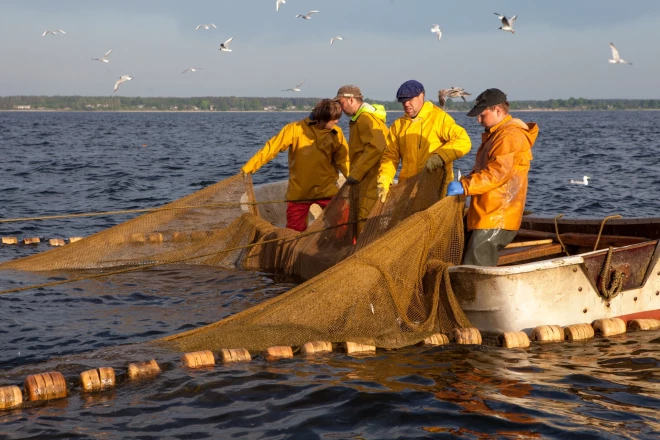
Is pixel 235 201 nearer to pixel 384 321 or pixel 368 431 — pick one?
pixel 384 321

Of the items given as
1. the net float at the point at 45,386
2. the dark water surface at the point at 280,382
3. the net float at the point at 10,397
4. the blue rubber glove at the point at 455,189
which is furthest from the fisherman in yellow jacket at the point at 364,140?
the net float at the point at 10,397

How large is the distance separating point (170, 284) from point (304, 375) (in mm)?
3927

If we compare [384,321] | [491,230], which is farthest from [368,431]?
[491,230]

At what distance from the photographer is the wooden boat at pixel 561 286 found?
6797 millimetres

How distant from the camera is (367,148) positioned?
28.8 feet

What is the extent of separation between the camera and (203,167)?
29.5 meters

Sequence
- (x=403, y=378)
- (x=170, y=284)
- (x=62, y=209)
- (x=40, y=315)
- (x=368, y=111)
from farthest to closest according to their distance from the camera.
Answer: (x=62, y=209) → (x=170, y=284) → (x=368, y=111) → (x=40, y=315) → (x=403, y=378)

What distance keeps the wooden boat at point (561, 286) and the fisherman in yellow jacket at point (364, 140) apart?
1.65 metres

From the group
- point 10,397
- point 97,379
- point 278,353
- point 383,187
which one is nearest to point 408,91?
point 383,187

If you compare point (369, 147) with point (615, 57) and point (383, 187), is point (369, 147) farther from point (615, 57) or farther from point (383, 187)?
point (615, 57)

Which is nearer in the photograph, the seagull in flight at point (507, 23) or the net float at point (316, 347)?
the net float at point (316, 347)

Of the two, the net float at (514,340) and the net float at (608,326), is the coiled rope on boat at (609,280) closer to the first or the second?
the net float at (608,326)

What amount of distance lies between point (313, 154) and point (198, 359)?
409 cm

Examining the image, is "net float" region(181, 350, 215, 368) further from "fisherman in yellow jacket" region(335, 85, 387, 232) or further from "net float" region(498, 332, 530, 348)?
"fisherman in yellow jacket" region(335, 85, 387, 232)
